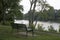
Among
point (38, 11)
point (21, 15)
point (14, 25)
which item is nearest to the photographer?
point (14, 25)

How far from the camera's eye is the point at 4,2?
1510 centimetres

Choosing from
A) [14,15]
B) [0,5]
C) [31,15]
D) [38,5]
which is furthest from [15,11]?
[0,5]

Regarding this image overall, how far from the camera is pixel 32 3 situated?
79.2ft

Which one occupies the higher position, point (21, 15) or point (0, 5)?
point (0, 5)

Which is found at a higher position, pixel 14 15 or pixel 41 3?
pixel 41 3

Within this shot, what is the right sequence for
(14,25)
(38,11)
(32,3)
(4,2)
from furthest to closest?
(38,11)
(32,3)
(4,2)
(14,25)

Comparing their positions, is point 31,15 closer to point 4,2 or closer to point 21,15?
point 21,15

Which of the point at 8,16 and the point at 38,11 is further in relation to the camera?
the point at 8,16

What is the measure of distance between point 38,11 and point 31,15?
1434 millimetres

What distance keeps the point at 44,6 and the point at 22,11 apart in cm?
752

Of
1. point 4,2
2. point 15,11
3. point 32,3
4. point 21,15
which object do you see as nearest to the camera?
point 4,2

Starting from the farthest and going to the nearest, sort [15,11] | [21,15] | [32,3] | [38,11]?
[21,15], [15,11], [38,11], [32,3]

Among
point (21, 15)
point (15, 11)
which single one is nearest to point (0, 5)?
point (15, 11)

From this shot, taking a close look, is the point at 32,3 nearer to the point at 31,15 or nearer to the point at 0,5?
the point at 31,15
